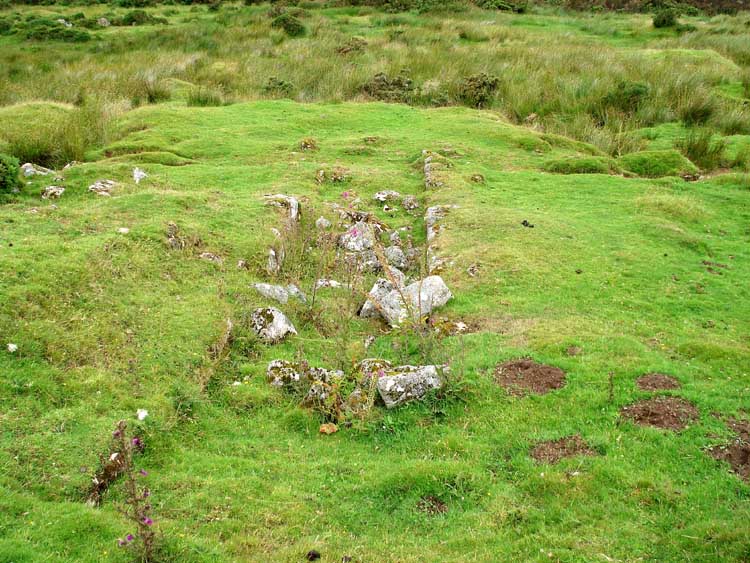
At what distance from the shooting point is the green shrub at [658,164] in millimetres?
11883

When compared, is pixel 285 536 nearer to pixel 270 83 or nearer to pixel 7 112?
pixel 7 112

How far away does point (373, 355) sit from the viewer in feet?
21.2

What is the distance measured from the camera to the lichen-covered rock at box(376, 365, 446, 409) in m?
5.40

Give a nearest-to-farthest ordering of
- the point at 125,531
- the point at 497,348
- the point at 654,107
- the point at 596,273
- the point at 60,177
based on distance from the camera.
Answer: the point at 125,531 < the point at 497,348 < the point at 596,273 < the point at 60,177 < the point at 654,107

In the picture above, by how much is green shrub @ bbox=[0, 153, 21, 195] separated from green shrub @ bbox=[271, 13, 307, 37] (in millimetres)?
17480

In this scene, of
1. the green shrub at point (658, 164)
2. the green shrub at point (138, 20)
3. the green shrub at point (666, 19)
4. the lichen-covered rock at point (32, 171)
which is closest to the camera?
the lichen-covered rock at point (32, 171)

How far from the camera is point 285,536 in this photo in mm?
4016

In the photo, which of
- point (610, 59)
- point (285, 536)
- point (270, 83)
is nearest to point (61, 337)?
point (285, 536)

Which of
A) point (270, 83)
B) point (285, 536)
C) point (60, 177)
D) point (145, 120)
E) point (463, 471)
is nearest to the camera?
point (285, 536)

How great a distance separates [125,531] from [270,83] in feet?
52.5

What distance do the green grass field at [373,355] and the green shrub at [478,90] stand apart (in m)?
5.85

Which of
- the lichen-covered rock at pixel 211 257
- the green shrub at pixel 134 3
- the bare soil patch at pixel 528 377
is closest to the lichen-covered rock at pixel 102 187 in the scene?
the lichen-covered rock at pixel 211 257

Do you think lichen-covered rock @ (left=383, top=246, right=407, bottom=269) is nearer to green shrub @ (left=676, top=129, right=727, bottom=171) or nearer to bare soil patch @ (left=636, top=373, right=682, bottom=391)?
bare soil patch @ (left=636, top=373, right=682, bottom=391)

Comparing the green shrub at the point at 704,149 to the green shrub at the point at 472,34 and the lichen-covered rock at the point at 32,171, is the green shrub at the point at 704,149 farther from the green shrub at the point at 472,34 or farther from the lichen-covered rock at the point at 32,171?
the green shrub at the point at 472,34
